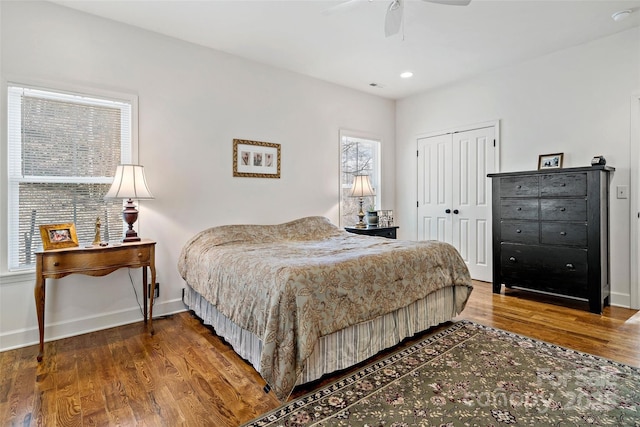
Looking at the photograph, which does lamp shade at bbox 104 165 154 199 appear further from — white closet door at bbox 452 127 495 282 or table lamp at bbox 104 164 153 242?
white closet door at bbox 452 127 495 282

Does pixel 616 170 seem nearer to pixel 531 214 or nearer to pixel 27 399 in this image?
pixel 531 214

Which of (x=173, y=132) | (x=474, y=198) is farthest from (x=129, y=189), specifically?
(x=474, y=198)

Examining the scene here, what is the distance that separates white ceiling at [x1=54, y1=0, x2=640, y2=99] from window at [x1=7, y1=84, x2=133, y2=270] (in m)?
0.86

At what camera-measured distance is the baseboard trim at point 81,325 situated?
8.28ft

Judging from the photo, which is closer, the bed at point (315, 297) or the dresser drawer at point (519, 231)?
the bed at point (315, 297)

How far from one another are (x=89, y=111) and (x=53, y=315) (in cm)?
176

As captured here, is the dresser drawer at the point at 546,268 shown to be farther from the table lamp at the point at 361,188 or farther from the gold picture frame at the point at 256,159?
the gold picture frame at the point at 256,159

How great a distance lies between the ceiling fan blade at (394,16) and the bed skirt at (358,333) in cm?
213

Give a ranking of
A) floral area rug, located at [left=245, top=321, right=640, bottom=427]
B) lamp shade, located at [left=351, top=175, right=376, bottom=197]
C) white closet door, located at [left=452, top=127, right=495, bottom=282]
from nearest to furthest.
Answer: floral area rug, located at [left=245, top=321, right=640, bottom=427]
white closet door, located at [left=452, top=127, right=495, bottom=282]
lamp shade, located at [left=351, top=175, right=376, bottom=197]

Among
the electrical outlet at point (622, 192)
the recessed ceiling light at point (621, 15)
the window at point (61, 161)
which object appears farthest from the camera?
the electrical outlet at point (622, 192)

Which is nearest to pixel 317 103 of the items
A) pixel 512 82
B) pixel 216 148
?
pixel 216 148

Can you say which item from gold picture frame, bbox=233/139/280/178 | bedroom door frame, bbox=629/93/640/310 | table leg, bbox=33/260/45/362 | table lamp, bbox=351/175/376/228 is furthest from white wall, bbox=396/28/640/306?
table leg, bbox=33/260/45/362

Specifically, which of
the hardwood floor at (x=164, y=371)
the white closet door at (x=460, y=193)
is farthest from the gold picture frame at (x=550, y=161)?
the hardwood floor at (x=164, y=371)

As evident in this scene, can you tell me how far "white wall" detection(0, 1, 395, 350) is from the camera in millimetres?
2611
